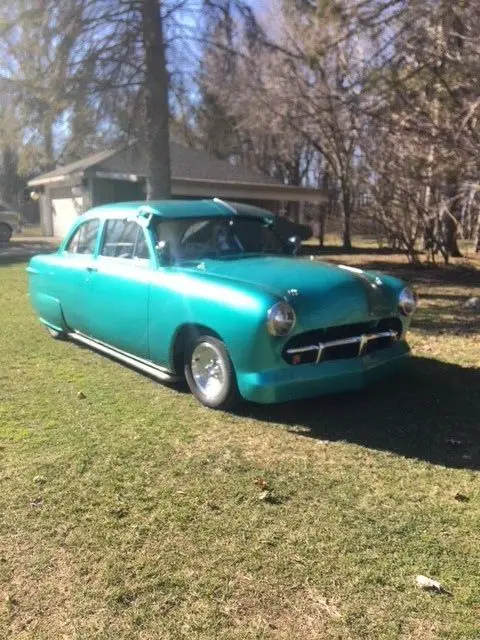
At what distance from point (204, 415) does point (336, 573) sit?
2.23m

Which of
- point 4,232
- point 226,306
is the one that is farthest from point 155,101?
point 4,232

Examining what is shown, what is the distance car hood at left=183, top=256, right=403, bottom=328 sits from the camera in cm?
469

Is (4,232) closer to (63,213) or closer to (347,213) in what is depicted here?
(63,213)

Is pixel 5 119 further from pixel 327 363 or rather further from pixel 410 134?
pixel 327 363

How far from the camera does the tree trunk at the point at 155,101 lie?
12888mm

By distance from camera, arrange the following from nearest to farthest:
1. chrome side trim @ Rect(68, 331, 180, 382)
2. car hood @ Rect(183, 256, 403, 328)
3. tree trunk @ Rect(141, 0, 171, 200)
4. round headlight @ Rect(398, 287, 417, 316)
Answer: car hood @ Rect(183, 256, 403, 328), round headlight @ Rect(398, 287, 417, 316), chrome side trim @ Rect(68, 331, 180, 382), tree trunk @ Rect(141, 0, 171, 200)

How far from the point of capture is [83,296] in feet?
21.6

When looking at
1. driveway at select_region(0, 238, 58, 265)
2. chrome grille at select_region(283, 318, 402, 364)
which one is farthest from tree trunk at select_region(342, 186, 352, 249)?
chrome grille at select_region(283, 318, 402, 364)

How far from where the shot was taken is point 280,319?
14.8 feet

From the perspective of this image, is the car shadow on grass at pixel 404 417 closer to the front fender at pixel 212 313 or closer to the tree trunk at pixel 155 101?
the front fender at pixel 212 313

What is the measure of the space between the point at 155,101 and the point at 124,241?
321 inches

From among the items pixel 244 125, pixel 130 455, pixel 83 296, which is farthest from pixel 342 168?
pixel 130 455

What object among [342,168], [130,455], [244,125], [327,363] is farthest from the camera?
[342,168]

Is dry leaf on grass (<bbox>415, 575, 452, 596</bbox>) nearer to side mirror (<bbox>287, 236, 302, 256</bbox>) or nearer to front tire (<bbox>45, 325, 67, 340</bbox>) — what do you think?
side mirror (<bbox>287, 236, 302, 256</bbox>)
